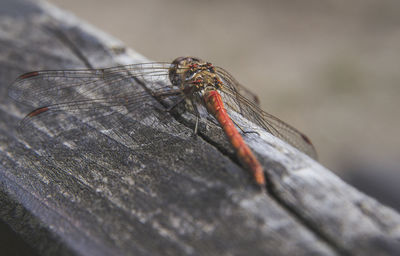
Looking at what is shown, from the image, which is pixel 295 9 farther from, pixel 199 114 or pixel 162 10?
pixel 199 114

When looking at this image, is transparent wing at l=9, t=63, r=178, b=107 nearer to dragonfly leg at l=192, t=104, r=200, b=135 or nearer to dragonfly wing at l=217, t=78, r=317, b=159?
dragonfly leg at l=192, t=104, r=200, b=135

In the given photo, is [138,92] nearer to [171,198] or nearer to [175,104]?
[175,104]

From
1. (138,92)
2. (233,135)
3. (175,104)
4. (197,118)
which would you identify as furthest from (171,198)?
(138,92)

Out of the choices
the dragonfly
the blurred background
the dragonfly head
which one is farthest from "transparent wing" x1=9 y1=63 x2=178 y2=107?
the blurred background

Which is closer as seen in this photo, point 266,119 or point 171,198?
point 171,198

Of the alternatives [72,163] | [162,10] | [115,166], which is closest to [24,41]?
[72,163]

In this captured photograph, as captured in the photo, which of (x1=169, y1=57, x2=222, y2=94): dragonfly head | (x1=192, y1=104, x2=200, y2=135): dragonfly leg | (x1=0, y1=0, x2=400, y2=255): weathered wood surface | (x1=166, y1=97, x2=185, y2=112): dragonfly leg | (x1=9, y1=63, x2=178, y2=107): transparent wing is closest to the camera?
(x1=0, y1=0, x2=400, y2=255): weathered wood surface
